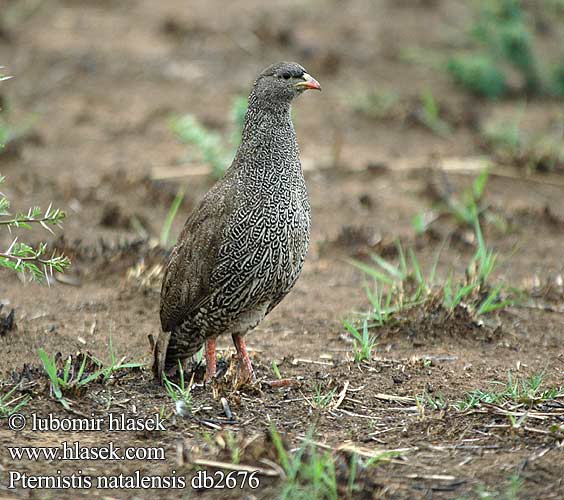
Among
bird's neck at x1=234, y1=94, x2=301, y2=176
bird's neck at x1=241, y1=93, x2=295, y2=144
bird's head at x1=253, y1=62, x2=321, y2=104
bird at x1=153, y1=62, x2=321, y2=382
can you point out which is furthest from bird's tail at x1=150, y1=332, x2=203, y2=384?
bird's head at x1=253, y1=62, x2=321, y2=104

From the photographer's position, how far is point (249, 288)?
5.62 metres

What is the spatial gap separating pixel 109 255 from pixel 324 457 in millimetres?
3611

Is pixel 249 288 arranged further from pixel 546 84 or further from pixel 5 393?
pixel 546 84

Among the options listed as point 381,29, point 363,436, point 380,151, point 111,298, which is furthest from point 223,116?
point 363,436

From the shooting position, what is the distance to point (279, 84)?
19.4 feet

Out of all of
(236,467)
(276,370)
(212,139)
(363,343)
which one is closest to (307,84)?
(363,343)

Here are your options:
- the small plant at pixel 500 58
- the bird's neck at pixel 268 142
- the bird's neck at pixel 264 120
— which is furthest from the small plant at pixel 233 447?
the small plant at pixel 500 58

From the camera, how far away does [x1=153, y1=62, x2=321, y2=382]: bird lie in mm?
5590

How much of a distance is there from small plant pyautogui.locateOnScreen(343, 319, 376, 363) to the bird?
605 millimetres

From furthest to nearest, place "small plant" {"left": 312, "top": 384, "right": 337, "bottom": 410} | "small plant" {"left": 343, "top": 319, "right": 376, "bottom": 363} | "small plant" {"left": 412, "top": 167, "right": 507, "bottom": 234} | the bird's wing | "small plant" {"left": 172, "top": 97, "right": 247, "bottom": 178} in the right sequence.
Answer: "small plant" {"left": 172, "top": 97, "right": 247, "bottom": 178} → "small plant" {"left": 412, "top": 167, "right": 507, "bottom": 234} → "small plant" {"left": 343, "top": 319, "right": 376, "bottom": 363} → the bird's wing → "small plant" {"left": 312, "top": 384, "right": 337, "bottom": 410}

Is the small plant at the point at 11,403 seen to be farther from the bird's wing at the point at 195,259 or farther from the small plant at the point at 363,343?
the small plant at the point at 363,343

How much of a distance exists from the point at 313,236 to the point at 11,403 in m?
4.01

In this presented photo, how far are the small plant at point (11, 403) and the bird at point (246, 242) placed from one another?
2.66 feet

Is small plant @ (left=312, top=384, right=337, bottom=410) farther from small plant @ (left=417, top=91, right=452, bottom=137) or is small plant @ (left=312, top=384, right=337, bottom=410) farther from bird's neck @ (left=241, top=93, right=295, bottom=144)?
small plant @ (left=417, top=91, right=452, bottom=137)
